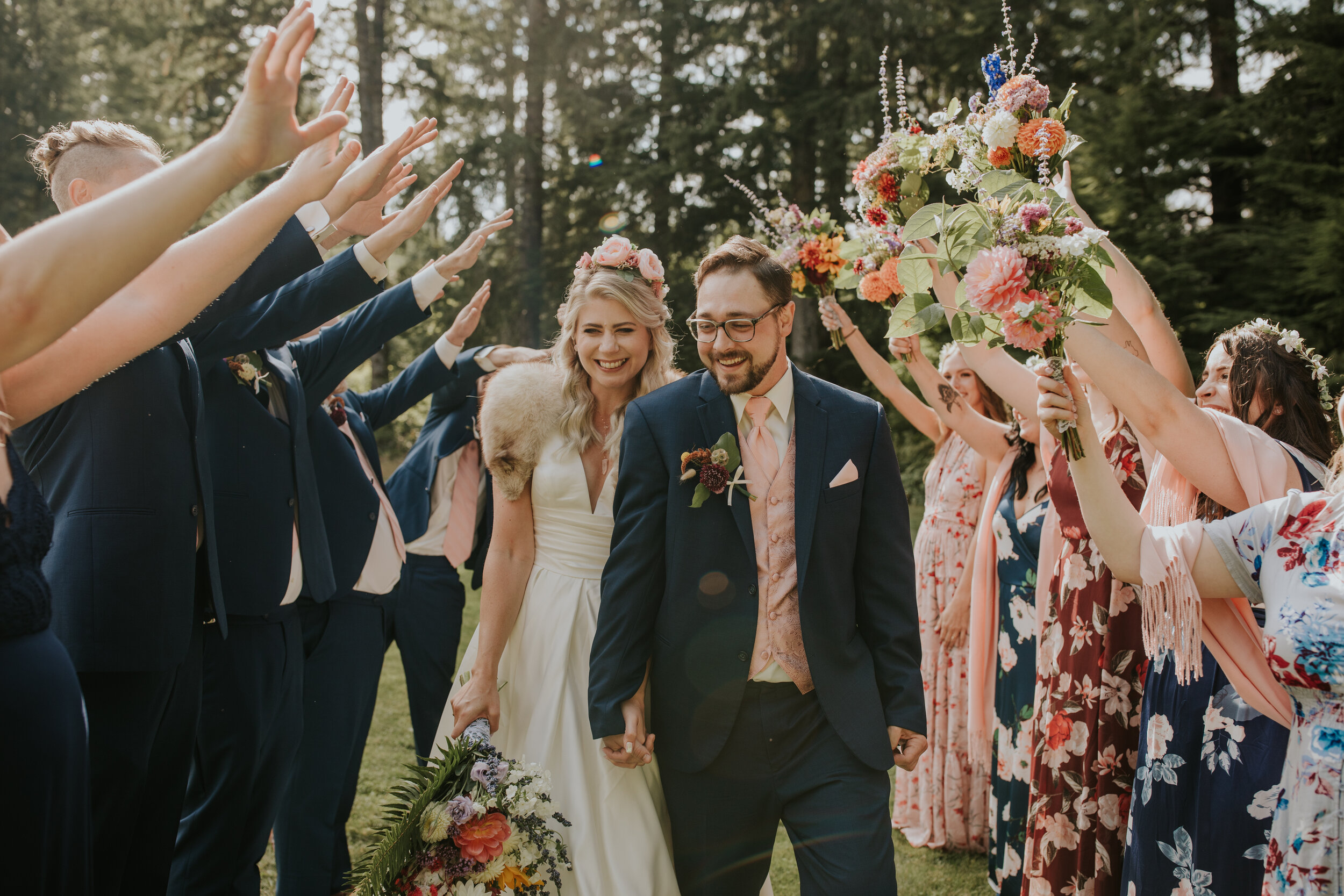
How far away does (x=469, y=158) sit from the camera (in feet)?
59.0

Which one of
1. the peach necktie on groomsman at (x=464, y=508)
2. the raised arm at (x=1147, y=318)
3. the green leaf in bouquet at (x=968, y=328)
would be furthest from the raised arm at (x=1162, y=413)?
the peach necktie on groomsman at (x=464, y=508)

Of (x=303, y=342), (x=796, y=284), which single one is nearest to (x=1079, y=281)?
(x=796, y=284)

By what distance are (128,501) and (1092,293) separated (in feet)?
9.11

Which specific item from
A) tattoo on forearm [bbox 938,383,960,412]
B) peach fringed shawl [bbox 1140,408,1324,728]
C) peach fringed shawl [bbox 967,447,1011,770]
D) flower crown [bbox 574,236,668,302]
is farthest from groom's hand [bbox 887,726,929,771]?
tattoo on forearm [bbox 938,383,960,412]

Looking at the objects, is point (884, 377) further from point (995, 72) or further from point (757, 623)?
point (757, 623)

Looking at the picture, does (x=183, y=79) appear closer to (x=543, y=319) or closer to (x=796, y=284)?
(x=543, y=319)

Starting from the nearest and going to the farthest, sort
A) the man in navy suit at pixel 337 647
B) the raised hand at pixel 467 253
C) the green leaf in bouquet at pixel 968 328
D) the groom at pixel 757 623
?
the green leaf in bouquet at pixel 968 328
the groom at pixel 757 623
the raised hand at pixel 467 253
the man in navy suit at pixel 337 647

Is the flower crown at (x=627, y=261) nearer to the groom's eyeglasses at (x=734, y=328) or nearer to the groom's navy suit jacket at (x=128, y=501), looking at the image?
the groom's eyeglasses at (x=734, y=328)

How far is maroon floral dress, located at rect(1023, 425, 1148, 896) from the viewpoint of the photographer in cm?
346

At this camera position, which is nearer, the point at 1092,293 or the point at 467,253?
the point at 1092,293

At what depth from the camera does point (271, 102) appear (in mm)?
1555

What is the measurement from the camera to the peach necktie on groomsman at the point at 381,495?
14.7ft

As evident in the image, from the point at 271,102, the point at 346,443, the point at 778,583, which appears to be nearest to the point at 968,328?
the point at 778,583

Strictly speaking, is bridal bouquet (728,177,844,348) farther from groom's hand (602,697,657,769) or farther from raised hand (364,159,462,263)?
groom's hand (602,697,657,769)
